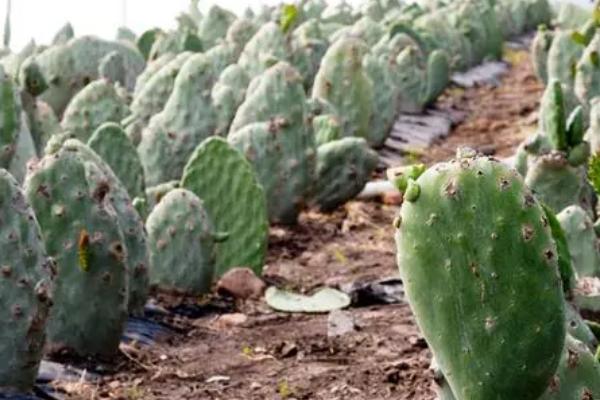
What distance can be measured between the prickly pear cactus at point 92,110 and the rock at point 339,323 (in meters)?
1.57

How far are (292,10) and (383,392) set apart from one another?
12.1ft

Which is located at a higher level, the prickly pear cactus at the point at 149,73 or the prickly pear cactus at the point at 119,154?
the prickly pear cactus at the point at 119,154

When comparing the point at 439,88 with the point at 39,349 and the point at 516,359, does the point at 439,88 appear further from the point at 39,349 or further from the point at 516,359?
the point at 516,359

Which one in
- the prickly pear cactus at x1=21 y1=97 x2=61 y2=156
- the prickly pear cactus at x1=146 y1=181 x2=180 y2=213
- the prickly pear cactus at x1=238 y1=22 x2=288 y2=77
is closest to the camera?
the prickly pear cactus at x1=146 y1=181 x2=180 y2=213

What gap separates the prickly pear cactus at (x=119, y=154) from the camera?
426 cm

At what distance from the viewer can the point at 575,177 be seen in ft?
11.9

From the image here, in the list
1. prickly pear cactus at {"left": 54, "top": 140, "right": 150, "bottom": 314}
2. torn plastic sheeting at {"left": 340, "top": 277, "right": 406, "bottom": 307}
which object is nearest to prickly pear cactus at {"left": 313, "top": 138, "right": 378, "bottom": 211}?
torn plastic sheeting at {"left": 340, "top": 277, "right": 406, "bottom": 307}

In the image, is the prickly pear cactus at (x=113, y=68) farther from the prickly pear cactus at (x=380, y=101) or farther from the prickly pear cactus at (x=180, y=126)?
the prickly pear cactus at (x=180, y=126)

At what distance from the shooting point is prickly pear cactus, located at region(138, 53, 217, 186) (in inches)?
201

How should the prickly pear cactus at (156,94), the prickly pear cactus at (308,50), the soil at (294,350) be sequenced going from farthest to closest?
1. the prickly pear cactus at (308,50)
2. the prickly pear cactus at (156,94)
3. the soil at (294,350)

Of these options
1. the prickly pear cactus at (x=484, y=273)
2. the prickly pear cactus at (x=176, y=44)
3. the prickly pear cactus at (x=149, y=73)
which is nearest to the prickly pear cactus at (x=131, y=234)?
the prickly pear cactus at (x=484, y=273)

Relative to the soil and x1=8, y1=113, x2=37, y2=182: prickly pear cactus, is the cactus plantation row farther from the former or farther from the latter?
the soil

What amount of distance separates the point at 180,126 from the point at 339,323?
1730 mm

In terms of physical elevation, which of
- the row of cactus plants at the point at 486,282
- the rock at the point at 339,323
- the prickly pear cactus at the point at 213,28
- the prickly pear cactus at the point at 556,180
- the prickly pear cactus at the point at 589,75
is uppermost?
the row of cactus plants at the point at 486,282
